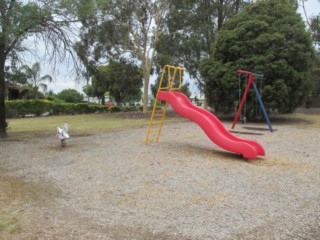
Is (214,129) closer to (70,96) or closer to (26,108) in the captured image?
(26,108)

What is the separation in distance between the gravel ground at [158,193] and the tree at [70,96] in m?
→ 45.0

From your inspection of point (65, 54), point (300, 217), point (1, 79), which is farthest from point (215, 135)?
point (1, 79)

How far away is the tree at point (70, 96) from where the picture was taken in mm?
52812

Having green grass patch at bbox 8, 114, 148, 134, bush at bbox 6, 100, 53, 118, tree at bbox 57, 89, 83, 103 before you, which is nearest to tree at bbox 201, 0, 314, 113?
green grass patch at bbox 8, 114, 148, 134

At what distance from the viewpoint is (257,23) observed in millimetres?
17266

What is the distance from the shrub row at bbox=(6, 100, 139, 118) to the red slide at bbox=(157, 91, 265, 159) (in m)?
24.0

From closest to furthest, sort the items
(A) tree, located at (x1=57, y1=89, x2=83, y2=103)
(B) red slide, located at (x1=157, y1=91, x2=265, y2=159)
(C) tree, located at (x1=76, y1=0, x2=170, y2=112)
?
1. (B) red slide, located at (x1=157, y1=91, x2=265, y2=159)
2. (C) tree, located at (x1=76, y1=0, x2=170, y2=112)
3. (A) tree, located at (x1=57, y1=89, x2=83, y2=103)

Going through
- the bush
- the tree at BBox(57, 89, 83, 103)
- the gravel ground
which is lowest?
the gravel ground

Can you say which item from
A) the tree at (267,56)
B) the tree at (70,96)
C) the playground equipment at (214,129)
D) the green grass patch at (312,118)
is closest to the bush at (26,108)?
the tree at (267,56)

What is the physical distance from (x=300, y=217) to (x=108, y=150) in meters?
5.62

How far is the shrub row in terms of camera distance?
2983cm

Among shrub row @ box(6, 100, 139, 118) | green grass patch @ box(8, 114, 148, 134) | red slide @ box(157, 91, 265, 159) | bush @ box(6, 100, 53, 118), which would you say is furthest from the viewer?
shrub row @ box(6, 100, 139, 118)

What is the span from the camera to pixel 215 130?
27.8 feet

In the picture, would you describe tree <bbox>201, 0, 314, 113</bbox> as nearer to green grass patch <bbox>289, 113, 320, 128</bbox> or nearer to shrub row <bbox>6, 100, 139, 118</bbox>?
green grass patch <bbox>289, 113, 320, 128</bbox>
